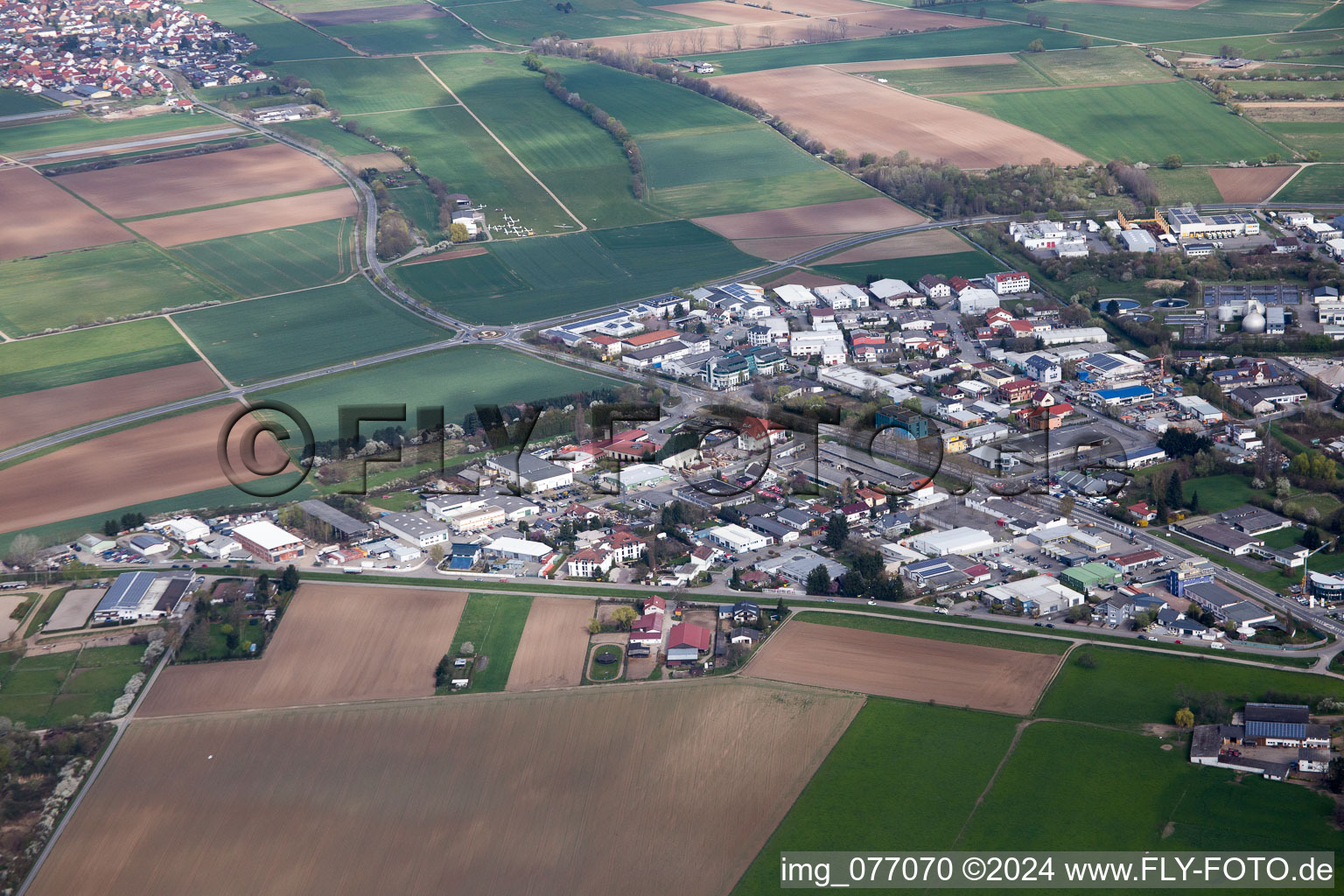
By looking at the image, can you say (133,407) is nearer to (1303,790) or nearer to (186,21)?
(1303,790)

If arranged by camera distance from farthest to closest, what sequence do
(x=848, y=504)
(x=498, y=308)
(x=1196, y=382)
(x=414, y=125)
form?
(x=414, y=125) < (x=498, y=308) < (x=1196, y=382) < (x=848, y=504)

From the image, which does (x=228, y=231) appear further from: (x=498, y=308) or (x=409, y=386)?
(x=409, y=386)

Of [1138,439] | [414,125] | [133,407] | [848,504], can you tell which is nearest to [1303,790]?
[848,504]

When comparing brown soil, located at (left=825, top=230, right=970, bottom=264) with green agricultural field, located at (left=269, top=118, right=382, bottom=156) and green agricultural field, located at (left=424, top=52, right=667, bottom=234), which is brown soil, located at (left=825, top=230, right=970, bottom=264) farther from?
green agricultural field, located at (left=269, top=118, right=382, bottom=156)

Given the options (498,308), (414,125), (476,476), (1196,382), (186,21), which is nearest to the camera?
(476,476)

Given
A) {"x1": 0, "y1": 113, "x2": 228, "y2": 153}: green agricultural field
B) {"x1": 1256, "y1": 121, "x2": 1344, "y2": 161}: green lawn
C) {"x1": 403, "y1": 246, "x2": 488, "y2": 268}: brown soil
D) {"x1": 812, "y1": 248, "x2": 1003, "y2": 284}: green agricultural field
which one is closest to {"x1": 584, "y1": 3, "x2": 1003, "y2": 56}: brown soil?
{"x1": 1256, "y1": 121, "x2": 1344, "y2": 161}: green lawn

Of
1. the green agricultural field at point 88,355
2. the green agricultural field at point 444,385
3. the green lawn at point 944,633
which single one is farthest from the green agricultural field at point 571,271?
the green lawn at point 944,633

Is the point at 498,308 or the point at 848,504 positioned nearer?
the point at 848,504

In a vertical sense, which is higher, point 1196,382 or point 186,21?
point 186,21
